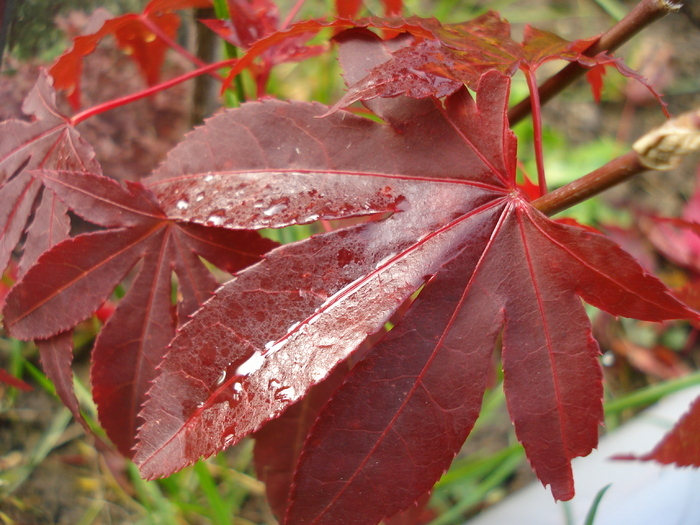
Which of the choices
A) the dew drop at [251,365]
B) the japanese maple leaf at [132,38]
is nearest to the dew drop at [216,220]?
the dew drop at [251,365]

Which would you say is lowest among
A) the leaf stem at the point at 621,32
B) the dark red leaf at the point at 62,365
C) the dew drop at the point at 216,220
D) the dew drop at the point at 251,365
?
the dark red leaf at the point at 62,365

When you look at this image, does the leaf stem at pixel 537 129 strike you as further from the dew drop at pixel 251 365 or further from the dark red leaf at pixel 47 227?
the dark red leaf at pixel 47 227

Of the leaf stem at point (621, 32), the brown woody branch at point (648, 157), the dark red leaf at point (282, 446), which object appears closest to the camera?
the brown woody branch at point (648, 157)

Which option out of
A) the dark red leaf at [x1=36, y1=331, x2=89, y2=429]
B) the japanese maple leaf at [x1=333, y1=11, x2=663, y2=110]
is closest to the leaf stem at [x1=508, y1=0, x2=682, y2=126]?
the japanese maple leaf at [x1=333, y1=11, x2=663, y2=110]

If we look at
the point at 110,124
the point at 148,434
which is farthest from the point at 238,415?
the point at 110,124

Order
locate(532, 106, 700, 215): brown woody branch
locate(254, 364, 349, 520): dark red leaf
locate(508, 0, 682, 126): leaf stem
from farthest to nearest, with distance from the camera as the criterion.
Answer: locate(254, 364, 349, 520): dark red leaf → locate(508, 0, 682, 126): leaf stem → locate(532, 106, 700, 215): brown woody branch

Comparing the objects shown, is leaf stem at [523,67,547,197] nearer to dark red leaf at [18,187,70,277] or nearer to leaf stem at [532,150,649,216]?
leaf stem at [532,150,649,216]
